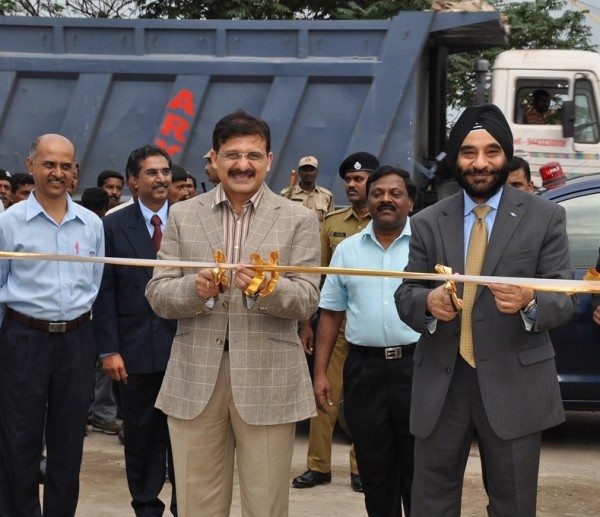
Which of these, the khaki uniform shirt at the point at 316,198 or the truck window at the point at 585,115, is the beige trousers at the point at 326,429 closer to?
the khaki uniform shirt at the point at 316,198

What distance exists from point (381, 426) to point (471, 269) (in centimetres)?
131

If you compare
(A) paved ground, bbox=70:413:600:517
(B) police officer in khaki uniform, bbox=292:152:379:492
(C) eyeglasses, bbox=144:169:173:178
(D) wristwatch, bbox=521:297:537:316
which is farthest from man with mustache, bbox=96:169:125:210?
(D) wristwatch, bbox=521:297:537:316

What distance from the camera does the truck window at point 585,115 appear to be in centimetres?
1162

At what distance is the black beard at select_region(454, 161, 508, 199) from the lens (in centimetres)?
404

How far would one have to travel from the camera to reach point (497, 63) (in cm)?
1194

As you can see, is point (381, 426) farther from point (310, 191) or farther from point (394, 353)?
point (310, 191)

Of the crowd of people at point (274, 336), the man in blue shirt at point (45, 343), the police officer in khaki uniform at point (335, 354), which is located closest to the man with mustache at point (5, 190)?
the police officer in khaki uniform at point (335, 354)

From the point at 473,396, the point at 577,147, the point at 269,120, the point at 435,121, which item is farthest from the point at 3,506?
the point at 577,147

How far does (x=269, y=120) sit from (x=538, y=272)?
6.18m

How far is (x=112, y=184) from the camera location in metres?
9.36

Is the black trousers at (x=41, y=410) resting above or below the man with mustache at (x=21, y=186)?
below

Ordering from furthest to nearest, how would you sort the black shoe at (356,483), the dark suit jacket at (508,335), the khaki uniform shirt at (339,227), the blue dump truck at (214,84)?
1. the blue dump truck at (214,84)
2. the khaki uniform shirt at (339,227)
3. the black shoe at (356,483)
4. the dark suit jacket at (508,335)

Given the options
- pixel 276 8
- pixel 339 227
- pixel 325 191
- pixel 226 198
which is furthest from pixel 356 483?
pixel 276 8

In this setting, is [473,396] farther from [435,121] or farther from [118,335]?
[435,121]
